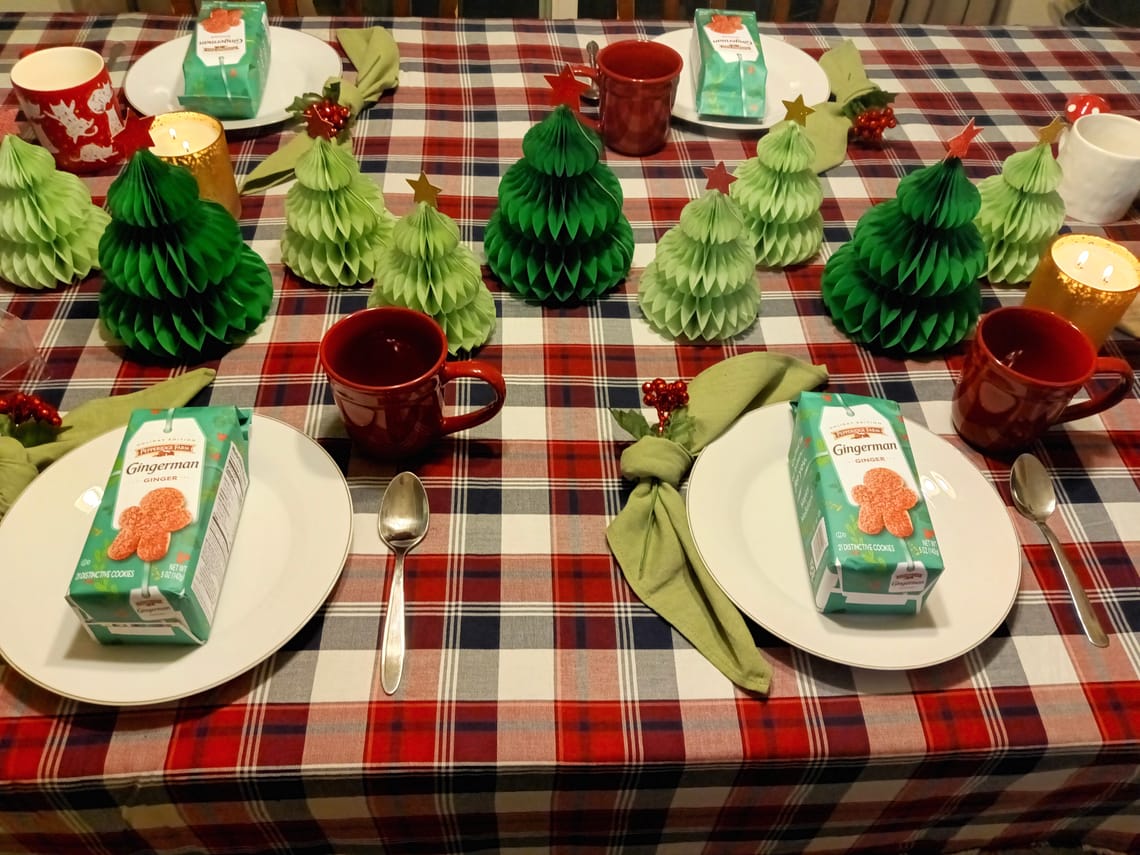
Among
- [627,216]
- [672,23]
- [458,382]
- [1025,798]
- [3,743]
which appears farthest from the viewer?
[672,23]

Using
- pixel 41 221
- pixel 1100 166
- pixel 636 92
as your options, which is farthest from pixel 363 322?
pixel 1100 166

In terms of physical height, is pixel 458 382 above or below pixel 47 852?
above

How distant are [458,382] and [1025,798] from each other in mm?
631

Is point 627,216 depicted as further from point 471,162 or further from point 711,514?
point 711,514

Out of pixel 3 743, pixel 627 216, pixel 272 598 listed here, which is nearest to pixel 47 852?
pixel 3 743

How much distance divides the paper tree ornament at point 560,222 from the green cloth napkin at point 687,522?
0.18 meters

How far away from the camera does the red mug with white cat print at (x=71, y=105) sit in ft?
3.43

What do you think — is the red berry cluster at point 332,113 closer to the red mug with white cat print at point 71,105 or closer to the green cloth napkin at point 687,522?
the red mug with white cat print at point 71,105

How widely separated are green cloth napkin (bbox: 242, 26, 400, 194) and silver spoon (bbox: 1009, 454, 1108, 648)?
88 centimetres

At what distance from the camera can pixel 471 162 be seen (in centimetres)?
117

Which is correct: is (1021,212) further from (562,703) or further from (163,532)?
(163,532)

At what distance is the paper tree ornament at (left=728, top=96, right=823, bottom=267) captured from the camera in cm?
97

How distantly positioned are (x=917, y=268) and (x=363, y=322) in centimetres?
56

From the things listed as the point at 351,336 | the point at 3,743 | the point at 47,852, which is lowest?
the point at 47,852
